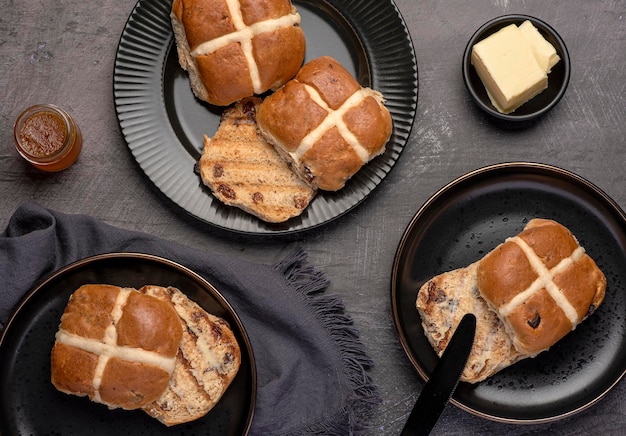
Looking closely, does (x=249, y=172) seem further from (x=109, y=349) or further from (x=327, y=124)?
(x=109, y=349)

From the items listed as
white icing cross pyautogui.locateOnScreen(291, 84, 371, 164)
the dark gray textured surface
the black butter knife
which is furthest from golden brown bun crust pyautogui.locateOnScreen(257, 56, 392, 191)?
the black butter knife

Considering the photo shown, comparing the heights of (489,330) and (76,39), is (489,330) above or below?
below

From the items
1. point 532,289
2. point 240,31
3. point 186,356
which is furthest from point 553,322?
point 240,31

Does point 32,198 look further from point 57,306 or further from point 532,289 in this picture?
point 532,289

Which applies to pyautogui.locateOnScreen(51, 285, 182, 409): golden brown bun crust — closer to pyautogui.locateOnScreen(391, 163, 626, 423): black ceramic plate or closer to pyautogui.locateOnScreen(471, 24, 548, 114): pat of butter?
pyautogui.locateOnScreen(391, 163, 626, 423): black ceramic plate

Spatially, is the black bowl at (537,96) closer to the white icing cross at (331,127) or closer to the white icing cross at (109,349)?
the white icing cross at (331,127)

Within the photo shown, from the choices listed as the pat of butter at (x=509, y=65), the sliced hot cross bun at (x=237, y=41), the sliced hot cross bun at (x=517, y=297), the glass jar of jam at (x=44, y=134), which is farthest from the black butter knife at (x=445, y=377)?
the glass jar of jam at (x=44, y=134)
